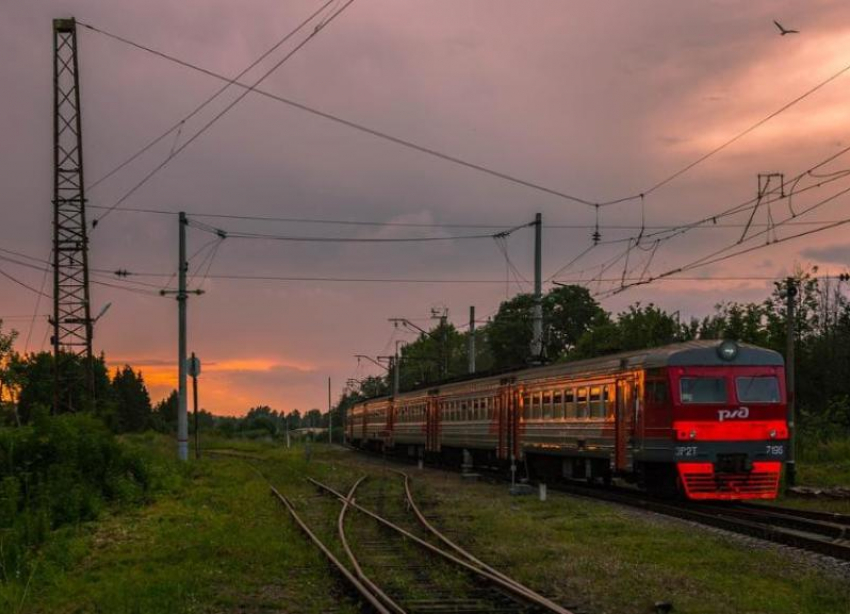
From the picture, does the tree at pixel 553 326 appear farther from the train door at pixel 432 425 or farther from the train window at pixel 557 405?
the train window at pixel 557 405

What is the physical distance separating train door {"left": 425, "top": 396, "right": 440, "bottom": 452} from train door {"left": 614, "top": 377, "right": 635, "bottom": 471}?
2004 cm

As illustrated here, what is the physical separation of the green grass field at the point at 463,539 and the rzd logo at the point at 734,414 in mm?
2655

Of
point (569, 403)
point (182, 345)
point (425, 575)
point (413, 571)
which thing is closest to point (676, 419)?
point (569, 403)

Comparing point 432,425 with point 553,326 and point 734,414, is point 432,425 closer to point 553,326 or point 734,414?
point 734,414

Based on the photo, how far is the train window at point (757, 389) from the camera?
20.5m

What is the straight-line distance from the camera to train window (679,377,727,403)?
65.8 ft

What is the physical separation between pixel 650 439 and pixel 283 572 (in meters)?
9.51

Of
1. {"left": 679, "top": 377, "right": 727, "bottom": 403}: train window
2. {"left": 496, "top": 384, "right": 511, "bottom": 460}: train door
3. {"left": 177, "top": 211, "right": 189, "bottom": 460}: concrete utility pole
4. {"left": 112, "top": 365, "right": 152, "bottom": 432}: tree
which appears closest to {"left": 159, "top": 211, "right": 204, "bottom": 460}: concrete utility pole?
{"left": 177, "top": 211, "right": 189, "bottom": 460}: concrete utility pole

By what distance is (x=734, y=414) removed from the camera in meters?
20.2

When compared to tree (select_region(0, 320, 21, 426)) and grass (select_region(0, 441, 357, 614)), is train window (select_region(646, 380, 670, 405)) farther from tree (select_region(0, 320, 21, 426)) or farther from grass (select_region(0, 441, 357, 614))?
tree (select_region(0, 320, 21, 426))

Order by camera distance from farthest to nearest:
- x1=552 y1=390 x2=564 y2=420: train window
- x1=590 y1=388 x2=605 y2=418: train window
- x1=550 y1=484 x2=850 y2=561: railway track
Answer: x1=552 y1=390 x2=564 y2=420: train window, x1=590 y1=388 x2=605 y2=418: train window, x1=550 y1=484 x2=850 y2=561: railway track

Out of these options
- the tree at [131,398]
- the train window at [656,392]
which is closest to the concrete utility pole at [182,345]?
the train window at [656,392]

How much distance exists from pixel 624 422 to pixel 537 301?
14.4 m

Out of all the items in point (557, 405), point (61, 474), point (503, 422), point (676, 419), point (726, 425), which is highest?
point (557, 405)
